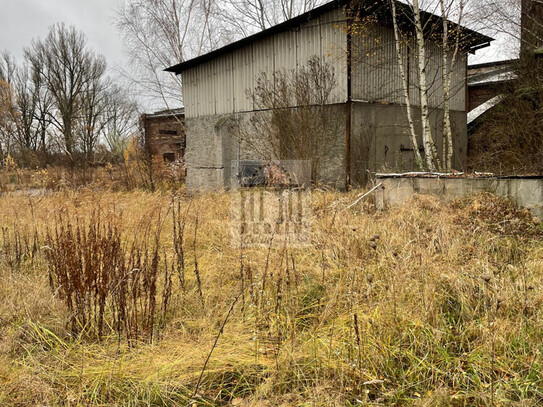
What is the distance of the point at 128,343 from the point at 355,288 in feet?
5.92

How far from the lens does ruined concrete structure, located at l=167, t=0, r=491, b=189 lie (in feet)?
29.7

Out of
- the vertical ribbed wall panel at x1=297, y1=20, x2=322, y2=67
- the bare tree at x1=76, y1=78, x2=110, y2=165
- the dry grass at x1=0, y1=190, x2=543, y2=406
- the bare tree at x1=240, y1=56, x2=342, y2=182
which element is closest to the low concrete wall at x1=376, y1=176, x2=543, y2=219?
the dry grass at x1=0, y1=190, x2=543, y2=406

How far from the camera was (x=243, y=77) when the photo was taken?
11.1 meters

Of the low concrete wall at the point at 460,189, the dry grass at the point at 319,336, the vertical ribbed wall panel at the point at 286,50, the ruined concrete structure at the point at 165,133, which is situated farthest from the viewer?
the ruined concrete structure at the point at 165,133

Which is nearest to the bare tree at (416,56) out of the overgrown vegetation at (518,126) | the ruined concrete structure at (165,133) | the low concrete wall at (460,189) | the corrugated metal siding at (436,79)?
the corrugated metal siding at (436,79)

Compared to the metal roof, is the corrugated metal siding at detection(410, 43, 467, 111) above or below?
below

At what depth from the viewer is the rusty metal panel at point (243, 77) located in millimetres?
10922

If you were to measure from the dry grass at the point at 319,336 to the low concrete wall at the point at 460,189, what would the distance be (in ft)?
3.08

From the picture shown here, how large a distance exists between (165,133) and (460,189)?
1781 centimetres

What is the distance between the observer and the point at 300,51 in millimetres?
9703

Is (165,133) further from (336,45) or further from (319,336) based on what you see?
(319,336)

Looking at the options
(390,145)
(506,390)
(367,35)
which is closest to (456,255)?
(506,390)

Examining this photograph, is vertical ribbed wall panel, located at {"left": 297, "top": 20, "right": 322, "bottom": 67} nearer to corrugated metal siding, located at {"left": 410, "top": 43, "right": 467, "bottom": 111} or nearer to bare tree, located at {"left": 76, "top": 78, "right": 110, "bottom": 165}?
corrugated metal siding, located at {"left": 410, "top": 43, "right": 467, "bottom": 111}

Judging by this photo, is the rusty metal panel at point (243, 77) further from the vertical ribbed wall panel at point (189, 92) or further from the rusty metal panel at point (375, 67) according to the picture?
the rusty metal panel at point (375, 67)
